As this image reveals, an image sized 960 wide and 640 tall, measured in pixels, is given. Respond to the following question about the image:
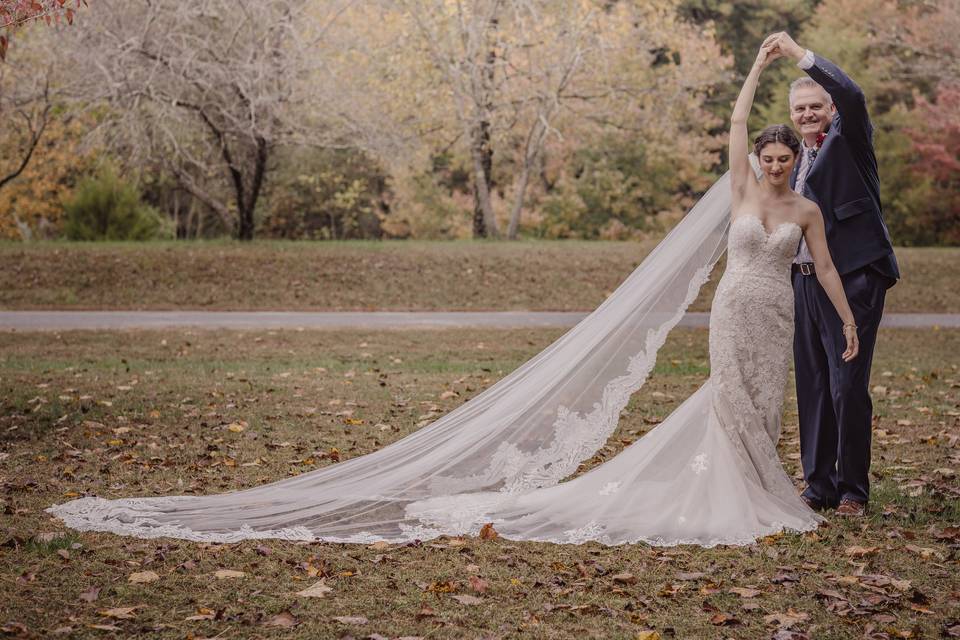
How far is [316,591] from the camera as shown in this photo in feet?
16.0

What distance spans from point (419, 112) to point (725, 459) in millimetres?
20791

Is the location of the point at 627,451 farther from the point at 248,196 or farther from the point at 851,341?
the point at 248,196

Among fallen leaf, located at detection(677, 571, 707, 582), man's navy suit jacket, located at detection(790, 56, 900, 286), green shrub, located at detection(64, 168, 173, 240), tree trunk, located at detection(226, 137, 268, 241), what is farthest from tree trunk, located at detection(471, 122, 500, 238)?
fallen leaf, located at detection(677, 571, 707, 582)

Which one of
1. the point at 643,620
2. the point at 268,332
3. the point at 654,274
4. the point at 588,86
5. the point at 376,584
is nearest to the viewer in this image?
the point at 643,620

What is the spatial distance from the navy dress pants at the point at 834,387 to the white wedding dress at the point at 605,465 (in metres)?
0.30

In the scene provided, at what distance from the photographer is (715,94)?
1380 inches

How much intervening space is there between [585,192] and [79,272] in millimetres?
16956

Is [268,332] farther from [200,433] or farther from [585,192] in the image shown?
[585,192]

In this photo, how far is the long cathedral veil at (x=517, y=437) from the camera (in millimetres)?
5918

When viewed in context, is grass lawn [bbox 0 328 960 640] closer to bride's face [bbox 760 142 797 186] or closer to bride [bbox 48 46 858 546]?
bride [bbox 48 46 858 546]

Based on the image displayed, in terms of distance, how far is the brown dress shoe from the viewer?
6.14 meters

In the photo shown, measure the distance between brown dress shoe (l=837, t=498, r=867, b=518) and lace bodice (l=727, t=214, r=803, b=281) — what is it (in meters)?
1.38

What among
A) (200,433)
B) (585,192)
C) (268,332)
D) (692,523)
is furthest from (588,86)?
(692,523)

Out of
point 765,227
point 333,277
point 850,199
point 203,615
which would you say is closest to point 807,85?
point 850,199
